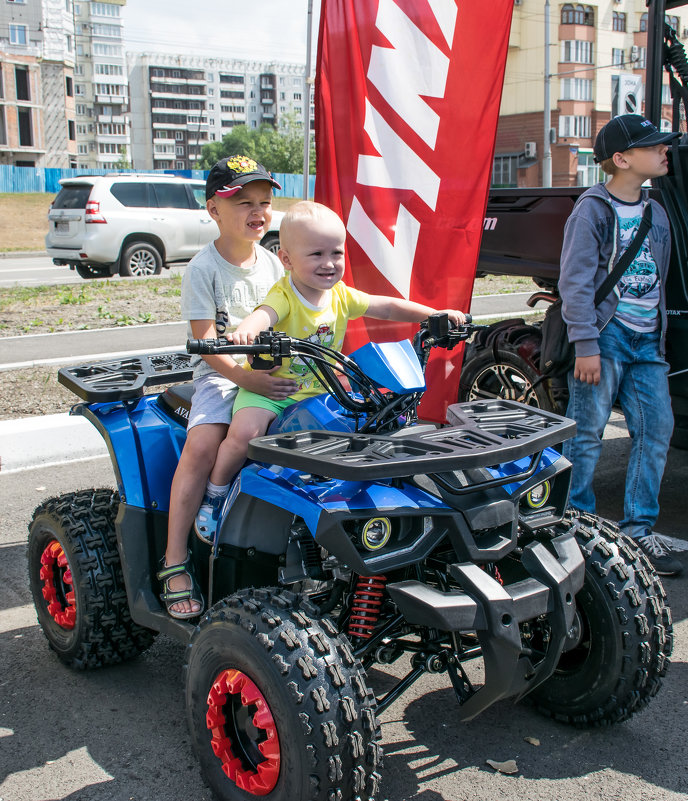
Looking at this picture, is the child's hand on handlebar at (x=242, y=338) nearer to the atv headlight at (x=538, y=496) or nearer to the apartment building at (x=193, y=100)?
the atv headlight at (x=538, y=496)

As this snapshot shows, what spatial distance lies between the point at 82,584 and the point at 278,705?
4.22ft

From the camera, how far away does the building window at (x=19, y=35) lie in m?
92.4

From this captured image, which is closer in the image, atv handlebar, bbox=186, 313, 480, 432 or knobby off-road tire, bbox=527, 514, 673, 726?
atv handlebar, bbox=186, 313, 480, 432

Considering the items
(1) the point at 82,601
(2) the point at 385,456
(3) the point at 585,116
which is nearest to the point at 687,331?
(2) the point at 385,456

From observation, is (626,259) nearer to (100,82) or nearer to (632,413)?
(632,413)

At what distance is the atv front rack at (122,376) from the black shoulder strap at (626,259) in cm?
196

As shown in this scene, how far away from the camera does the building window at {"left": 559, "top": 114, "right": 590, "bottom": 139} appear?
6244 cm

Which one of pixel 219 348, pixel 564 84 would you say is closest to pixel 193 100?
pixel 564 84

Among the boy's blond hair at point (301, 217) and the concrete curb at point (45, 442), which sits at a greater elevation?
the boy's blond hair at point (301, 217)

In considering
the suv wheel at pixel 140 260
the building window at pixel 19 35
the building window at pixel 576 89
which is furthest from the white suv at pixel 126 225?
the building window at pixel 19 35

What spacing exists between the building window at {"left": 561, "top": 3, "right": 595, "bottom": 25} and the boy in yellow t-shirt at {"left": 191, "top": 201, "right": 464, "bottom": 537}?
65.2 metres

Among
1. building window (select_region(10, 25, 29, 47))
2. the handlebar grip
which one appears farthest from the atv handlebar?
building window (select_region(10, 25, 29, 47))

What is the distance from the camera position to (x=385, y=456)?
2352 millimetres

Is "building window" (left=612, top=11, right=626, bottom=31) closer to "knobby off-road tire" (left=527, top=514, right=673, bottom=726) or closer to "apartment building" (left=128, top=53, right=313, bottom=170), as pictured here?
"knobby off-road tire" (left=527, top=514, right=673, bottom=726)
